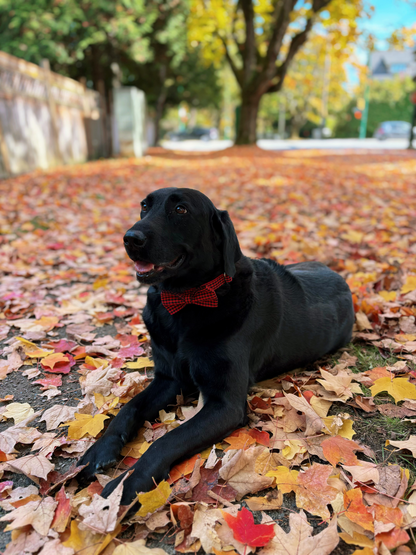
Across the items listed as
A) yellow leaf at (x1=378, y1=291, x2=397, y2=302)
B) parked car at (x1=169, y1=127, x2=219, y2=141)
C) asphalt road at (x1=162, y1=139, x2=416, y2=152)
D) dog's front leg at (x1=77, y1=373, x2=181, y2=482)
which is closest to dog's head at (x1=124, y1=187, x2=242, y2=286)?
dog's front leg at (x1=77, y1=373, x2=181, y2=482)

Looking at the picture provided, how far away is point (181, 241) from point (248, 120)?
2088cm

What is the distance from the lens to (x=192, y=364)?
2.37 meters

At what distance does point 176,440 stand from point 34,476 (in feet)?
2.22

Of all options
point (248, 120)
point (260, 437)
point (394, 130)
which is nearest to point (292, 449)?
point (260, 437)

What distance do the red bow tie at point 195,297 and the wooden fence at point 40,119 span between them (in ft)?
31.9

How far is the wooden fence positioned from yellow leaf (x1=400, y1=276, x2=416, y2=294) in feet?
31.9

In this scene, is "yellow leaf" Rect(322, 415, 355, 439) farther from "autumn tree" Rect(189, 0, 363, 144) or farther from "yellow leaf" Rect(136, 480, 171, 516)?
"autumn tree" Rect(189, 0, 363, 144)

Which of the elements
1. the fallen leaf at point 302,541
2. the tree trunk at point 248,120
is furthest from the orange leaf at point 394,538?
the tree trunk at point 248,120

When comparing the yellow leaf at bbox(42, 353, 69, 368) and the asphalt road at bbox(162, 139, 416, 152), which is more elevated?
the asphalt road at bbox(162, 139, 416, 152)

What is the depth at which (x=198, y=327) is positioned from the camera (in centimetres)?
244

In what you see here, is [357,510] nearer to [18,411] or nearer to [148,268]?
[148,268]

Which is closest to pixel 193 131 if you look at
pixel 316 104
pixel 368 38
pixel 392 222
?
pixel 316 104

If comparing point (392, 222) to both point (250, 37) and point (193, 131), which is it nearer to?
point (250, 37)

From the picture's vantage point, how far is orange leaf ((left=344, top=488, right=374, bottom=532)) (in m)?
1.76
